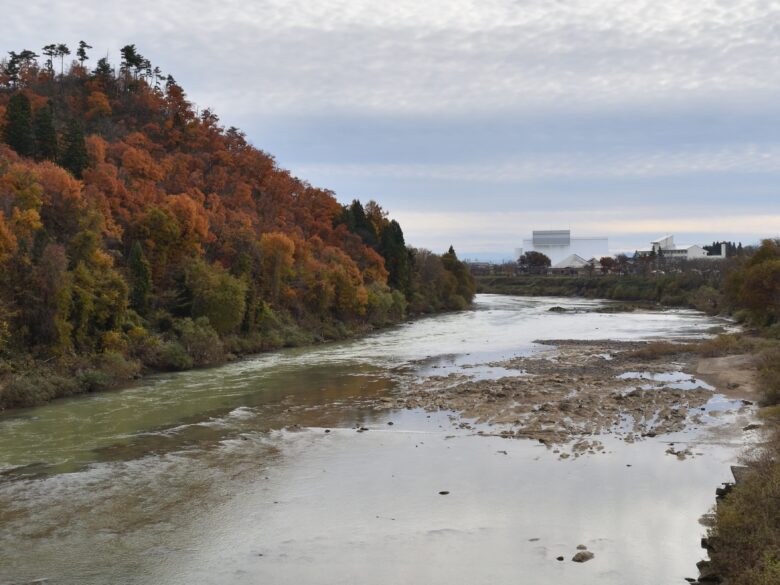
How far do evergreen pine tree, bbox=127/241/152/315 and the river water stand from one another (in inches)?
424

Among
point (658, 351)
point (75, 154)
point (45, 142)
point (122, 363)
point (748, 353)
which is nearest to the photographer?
point (122, 363)

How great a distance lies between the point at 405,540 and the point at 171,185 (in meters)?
48.1

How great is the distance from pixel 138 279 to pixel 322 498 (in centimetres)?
2583

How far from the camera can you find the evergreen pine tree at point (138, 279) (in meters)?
37.6

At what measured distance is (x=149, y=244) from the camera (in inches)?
1656

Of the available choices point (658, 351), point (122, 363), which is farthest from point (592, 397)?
point (122, 363)

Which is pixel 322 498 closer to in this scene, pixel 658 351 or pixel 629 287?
pixel 658 351

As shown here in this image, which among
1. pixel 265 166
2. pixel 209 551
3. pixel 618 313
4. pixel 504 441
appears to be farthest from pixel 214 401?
pixel 618 313

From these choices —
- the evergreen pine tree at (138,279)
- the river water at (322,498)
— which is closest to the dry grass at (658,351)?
the river water at (322,498)

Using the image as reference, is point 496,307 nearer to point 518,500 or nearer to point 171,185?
point 171,185

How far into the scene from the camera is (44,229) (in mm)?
33375

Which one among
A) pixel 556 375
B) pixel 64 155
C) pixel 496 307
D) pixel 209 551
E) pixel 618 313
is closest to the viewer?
pixel 209 551

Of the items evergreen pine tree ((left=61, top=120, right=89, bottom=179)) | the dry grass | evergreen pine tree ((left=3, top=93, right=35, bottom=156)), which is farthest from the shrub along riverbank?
evergreen pine tree ((left=3, top=93, right=35, bottom=156))

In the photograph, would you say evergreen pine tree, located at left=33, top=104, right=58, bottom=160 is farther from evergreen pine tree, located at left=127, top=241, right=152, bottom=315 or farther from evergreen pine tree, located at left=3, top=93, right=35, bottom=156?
evergreen pine tree, located at left=127, top=241, right=152, bottom=315
